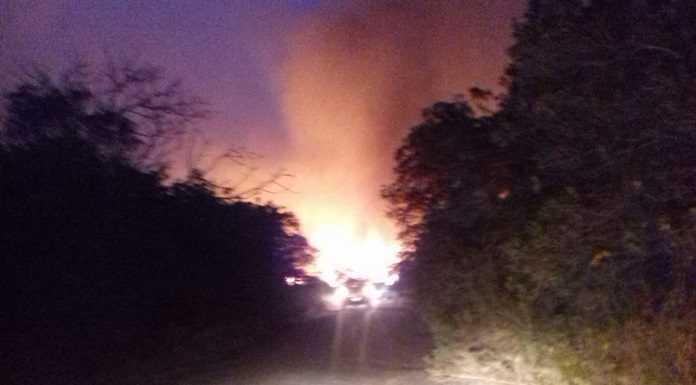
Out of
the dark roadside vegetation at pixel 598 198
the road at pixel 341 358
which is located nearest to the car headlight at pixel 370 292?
the road at pixel 341 358

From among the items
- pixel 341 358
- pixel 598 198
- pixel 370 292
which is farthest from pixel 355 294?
pixel 598 198

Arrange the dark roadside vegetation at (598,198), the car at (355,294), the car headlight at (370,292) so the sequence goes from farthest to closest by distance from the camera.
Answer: the car headlight at (370,292) < the car at (355,294) < the dark roadside vegetation at (598,198)

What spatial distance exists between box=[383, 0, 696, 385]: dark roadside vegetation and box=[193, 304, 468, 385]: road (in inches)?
148

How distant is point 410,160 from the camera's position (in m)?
19.9

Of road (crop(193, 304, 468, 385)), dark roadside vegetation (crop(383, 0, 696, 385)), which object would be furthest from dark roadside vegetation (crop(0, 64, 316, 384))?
dark roadside vegetation (crop(383, 0, 696, 385))

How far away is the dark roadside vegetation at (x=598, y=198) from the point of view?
34.9 feet

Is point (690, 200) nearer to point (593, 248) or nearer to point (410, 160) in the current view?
point (593, 248)

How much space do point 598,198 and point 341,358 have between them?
440 inches

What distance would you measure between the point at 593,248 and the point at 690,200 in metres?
1.34

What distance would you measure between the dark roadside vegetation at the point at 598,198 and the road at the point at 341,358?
3766 mm

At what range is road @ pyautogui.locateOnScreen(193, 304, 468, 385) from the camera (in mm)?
17953

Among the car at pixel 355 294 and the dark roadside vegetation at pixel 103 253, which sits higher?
the car at pixel 355 294

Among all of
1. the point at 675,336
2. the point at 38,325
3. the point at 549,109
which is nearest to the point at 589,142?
the point at 549,109

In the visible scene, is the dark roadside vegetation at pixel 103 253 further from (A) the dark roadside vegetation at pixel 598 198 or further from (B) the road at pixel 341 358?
(A) the dark roadside vegetation at pixel 598 198
